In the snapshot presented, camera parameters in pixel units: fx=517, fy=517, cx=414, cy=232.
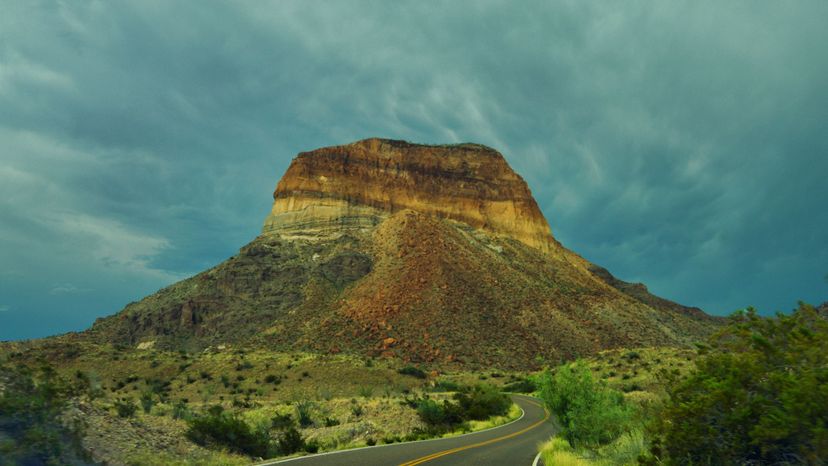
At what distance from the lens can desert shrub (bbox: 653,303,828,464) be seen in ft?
18.7

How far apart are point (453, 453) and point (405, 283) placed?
5513 cm

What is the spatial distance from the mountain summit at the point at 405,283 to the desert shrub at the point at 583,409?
44.0 metres

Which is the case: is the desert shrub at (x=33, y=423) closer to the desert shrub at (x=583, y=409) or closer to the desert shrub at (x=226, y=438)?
the desert shrub at (x=226, y=438)

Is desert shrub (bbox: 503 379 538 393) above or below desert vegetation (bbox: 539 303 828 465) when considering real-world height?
below

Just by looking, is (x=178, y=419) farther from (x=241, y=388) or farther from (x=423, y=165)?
(x=423, y=165)

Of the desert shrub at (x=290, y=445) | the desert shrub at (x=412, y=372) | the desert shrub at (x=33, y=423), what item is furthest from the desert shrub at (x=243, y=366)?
the desert shrub at (x=33, y=423)

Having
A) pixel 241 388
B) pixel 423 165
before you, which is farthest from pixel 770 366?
pixel 423 165

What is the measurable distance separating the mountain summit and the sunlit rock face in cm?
28

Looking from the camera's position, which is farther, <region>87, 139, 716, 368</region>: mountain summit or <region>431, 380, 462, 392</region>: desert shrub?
<region>87, 139, 716, 368</region>: mountain summit

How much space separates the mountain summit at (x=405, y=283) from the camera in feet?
214

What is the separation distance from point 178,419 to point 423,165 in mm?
88596

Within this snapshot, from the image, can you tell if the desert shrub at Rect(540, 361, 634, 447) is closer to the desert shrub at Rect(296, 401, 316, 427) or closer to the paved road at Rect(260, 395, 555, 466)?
the paved road at Rect(260, 395, 555, 466)

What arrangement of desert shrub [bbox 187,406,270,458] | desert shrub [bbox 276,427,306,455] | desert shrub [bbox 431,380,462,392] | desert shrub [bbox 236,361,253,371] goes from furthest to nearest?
desert shrub [bbox 236,361,253,371], desert shrub [bbox 431,380,462,392], desert shrub [bbox 276,427,306,455], desert shrub [bbox 187,406,270,458]

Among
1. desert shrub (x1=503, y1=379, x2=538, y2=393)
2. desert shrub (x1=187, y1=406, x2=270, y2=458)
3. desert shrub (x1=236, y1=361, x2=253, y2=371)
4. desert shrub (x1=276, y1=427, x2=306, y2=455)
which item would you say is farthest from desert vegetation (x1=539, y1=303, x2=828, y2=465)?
desert shrub (x1=236, y1=361, x2=253, y2=371)
